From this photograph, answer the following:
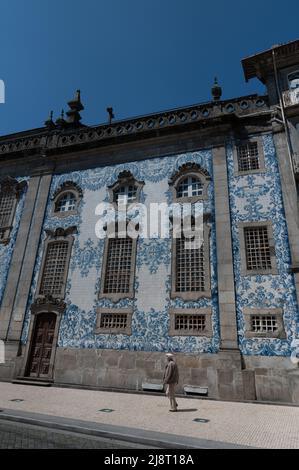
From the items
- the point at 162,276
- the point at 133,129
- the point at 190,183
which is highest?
the point at 133,129

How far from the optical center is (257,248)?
1111 cm

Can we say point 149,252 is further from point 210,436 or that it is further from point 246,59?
point 246,59

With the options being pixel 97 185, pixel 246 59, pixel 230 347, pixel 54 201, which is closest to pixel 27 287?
pixel 54 201

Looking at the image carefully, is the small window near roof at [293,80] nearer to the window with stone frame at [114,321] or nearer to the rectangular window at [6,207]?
the window with stone frame at [114,321]

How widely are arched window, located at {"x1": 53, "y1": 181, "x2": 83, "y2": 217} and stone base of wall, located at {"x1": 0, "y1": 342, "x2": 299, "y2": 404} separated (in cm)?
612

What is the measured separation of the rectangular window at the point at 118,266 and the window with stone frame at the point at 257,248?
14.5ft

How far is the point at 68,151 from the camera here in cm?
1563

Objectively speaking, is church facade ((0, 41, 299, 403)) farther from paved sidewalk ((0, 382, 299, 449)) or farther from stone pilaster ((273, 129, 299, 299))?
paved sidewalk ((0, 382, 299, 449))

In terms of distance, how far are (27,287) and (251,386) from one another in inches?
377

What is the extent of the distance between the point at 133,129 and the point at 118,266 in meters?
6.66

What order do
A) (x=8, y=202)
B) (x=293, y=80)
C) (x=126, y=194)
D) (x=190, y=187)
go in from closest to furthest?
(x=293, y=80) → (x=190, y=187) → (x=126, y=194) → (x=8, y=202)

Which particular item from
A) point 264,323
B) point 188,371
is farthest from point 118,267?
point 264,323

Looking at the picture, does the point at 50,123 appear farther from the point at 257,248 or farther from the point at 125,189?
the point at 257,248
